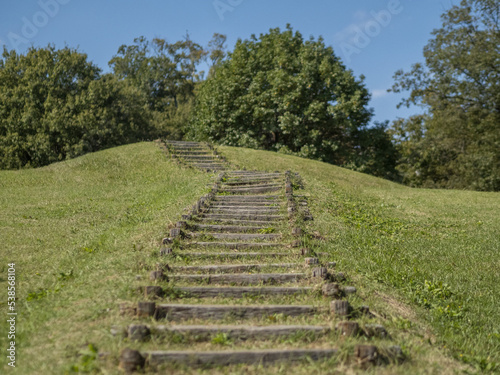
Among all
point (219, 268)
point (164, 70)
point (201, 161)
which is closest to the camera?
point (219, 268)

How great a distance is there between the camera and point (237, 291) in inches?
336

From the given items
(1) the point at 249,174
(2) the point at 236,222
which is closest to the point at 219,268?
(2) the point at 236,222

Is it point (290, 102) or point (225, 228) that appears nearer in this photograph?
point (225, 228)

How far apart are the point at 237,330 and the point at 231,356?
0.69 metres

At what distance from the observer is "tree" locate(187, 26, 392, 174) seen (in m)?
36.7

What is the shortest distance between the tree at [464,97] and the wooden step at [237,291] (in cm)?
3155

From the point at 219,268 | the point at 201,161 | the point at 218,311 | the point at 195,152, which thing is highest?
the point at 195,152

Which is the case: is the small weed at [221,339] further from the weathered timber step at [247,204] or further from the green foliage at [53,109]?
the green foliage at [53,109]

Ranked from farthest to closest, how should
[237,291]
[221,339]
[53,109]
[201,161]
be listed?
[53,109] → [201,161] → [237,291] → [221,339]

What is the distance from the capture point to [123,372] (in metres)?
5.93

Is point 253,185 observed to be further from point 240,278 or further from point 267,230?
point 240,278

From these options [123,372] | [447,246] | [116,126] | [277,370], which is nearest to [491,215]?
[447,246]

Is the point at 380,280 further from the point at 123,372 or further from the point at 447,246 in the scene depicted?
the point at 123,372

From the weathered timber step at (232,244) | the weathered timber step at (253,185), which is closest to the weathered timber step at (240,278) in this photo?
the weathered timber step at (232,244)
